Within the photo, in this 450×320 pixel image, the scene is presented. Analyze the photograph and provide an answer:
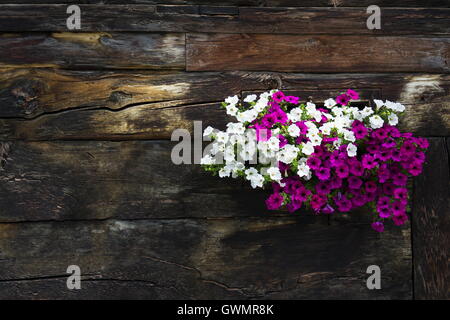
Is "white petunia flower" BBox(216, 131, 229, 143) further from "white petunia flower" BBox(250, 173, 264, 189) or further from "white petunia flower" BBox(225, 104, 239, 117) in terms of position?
"white petunia flower" BBox(250, 173, 264, 189)

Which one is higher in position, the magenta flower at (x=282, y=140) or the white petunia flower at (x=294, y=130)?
the white petunia flower at (x=294, y=130)

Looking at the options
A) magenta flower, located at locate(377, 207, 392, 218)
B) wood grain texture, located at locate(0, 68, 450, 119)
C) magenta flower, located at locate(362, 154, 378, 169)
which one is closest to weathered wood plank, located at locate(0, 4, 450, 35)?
wood grain texture, located at locate(0, 68, 450, 119)

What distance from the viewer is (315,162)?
2191 mm

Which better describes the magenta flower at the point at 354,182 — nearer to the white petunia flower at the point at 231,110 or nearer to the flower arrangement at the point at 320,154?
the flower arrangement at the point at 320,154

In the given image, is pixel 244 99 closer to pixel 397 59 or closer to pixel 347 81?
pixel 347 81

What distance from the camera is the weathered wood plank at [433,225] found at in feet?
8.27

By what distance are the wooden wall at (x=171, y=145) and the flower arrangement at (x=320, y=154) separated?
208 millimetres

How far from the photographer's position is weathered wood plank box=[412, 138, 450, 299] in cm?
252

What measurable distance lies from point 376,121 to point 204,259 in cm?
114

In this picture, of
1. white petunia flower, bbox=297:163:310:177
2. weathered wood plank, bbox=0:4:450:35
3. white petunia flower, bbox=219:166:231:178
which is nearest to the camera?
white petunia flower, bbox=297:163:310:177

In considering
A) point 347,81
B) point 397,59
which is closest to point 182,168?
point 347,81

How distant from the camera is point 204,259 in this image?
2.46 m

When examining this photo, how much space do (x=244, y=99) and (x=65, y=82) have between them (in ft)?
3.08

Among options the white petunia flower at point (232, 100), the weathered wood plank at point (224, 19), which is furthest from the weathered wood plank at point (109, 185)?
the weathered wood plank at point (224, 19)
